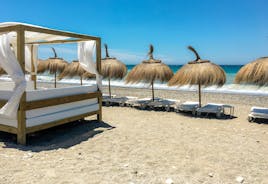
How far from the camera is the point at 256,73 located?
5.42 meters

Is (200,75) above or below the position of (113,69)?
below

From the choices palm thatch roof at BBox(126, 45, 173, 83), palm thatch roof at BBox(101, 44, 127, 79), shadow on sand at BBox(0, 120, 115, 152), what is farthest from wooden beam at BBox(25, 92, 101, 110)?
palm thatch roof at BBox(101, 44, 127, 79)

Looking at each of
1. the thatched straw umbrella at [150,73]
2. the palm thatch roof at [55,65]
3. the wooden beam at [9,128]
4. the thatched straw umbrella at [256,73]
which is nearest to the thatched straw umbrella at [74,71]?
the palm thatch roof at [55,65]

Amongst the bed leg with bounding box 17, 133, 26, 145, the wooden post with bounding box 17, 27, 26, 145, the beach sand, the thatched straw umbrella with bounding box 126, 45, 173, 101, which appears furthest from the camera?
the thatched straw umbrella with bounding box 126, 45, 173, 101

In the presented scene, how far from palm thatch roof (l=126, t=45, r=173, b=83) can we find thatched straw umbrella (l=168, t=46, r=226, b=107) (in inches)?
29.6

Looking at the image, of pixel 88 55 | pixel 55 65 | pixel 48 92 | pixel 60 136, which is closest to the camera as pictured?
pixel 48 92

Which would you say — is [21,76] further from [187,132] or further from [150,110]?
[150,110]

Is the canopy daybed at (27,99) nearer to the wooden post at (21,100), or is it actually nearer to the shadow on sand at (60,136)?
the wooden post at (21,100)

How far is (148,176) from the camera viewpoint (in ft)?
9.06

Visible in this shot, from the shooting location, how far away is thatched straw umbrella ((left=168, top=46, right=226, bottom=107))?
641cm

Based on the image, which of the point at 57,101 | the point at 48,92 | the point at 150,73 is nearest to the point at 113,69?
the point at 150,73

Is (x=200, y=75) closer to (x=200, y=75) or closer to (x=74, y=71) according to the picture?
(x=200, y=75)

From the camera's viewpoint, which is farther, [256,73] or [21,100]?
[256,73]

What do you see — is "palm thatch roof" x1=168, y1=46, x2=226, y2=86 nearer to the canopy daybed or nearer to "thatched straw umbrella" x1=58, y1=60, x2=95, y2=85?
the canopy daybed
